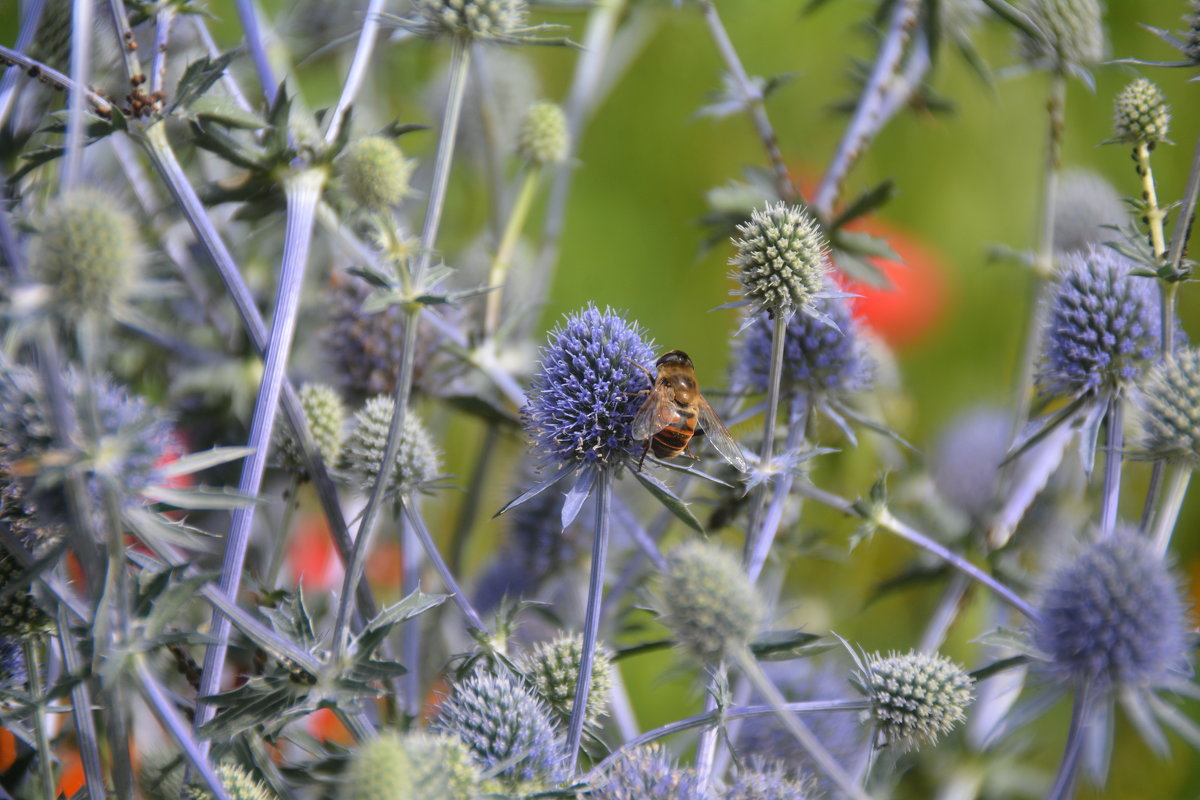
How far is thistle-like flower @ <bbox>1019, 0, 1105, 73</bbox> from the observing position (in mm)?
1956

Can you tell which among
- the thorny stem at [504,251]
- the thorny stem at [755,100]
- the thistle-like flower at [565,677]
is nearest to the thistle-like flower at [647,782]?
the thistle-like flower at [565,677]

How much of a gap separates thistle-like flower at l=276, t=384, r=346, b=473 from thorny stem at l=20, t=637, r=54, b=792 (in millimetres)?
427

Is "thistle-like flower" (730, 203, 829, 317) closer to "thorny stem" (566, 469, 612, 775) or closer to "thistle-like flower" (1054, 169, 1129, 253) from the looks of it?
"thorny stem" (566, 469, 612, 775)

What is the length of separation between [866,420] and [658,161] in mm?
1797

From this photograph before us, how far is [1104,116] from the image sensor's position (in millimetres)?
3055

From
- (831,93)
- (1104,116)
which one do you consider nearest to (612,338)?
(831,93)

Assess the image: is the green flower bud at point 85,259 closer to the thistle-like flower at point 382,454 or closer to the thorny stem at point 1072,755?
the thistle-like flower at point 382,454

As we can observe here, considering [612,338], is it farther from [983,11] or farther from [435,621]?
[983,11]

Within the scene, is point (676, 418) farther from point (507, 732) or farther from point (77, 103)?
point (77, 103)

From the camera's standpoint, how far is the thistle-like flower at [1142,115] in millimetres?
1363

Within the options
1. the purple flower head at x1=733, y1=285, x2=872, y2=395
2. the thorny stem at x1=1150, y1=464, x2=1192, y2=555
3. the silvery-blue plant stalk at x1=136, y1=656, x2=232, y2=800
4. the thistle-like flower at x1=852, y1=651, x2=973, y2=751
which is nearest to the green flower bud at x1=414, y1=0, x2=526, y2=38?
the purple flower head at x1=733, y1=285, x2=872, y2=395

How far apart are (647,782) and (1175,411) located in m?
0.89

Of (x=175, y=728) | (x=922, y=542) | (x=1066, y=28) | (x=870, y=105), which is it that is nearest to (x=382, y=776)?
(x=175, y=728)

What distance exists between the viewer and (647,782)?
1091mm
